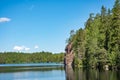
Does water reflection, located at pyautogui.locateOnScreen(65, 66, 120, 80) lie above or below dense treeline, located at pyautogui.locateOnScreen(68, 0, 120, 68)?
below

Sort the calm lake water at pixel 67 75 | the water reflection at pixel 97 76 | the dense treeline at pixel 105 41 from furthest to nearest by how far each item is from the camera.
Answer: the dense treeline at pixel 105 41 < the calm lake water at pixel 67 75 < the water reflection at pixel 97 76

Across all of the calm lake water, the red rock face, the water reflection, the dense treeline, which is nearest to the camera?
the water reflection

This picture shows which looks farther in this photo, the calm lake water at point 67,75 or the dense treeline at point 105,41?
the dense treeline at point 105,41

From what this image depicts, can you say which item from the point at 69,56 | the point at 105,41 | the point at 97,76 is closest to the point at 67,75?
the point at 97,76

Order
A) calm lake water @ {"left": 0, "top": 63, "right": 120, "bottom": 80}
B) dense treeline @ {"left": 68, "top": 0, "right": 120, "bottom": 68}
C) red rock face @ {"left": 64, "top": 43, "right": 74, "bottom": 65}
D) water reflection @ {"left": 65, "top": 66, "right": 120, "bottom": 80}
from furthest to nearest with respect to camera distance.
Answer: red rock face @ {"left": 64, "top": 43, "right": 74, "bottom": 65}
dense treeline @ {"left": 68, "top": 0, "right": 120, "bottom": 68}
calm lake water @ {"left": 0, "top": 63, "right": 120, "bottom": 80}
water reflection @ {"left": 65, "top": 66, "right": 120, "bottom": 80}

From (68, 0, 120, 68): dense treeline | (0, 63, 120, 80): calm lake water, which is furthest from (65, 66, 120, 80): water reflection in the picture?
(68, 0, 120, 68): dense treeline

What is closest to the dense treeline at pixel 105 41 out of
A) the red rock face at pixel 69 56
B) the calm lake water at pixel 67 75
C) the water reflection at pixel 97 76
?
the calm lake water at pixel 67 75

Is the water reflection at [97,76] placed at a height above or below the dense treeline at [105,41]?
below

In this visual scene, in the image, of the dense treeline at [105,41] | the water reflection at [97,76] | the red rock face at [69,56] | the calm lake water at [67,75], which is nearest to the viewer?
the water reflection at [97,76]

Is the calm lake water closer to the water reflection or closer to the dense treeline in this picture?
the water reflection

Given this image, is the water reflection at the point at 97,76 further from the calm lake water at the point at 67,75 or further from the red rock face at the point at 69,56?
the red rock face at the point at 69,56

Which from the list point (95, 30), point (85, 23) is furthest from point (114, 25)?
point (85, 23)

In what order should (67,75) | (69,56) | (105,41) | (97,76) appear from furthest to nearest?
(69,56) < (105,41) < (67,75) < (97,76)

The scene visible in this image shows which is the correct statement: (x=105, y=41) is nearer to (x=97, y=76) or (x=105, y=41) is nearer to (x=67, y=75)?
(x=67, y=75)
